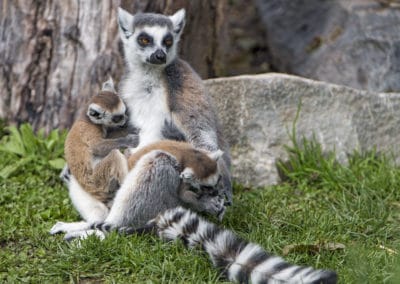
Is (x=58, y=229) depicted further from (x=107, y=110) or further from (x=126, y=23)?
(x=126, y=23)

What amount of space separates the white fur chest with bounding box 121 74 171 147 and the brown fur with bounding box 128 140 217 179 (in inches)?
9.2

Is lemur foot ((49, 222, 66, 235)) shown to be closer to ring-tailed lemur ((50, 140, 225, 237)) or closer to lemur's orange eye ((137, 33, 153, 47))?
ring-tailed lemur ((50, 140, 225, 237))

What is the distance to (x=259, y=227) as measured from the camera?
5543 mm

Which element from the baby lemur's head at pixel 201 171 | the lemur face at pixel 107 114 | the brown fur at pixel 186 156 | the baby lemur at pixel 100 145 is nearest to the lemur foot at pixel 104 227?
the baby lemur at pixel 100 145

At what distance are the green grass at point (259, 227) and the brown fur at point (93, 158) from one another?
0.45 metres

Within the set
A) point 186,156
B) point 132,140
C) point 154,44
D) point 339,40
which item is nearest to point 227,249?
point 186,156

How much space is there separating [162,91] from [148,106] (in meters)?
0.15

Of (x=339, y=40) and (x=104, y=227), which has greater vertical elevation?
(x=339, y=40)

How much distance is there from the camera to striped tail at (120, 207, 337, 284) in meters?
4.18

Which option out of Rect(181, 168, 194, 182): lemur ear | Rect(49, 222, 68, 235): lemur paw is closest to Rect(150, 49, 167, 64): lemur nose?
Rect(181, 168, 194, 182): lemur ear

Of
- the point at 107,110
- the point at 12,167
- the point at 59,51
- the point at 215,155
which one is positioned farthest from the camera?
the point at 59,51

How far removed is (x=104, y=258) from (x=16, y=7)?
3.21m

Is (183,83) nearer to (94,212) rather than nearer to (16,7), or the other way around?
(94,212)

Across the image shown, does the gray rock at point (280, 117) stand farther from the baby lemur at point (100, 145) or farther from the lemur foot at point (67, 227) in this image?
the lemur foot at point (67, 227)
